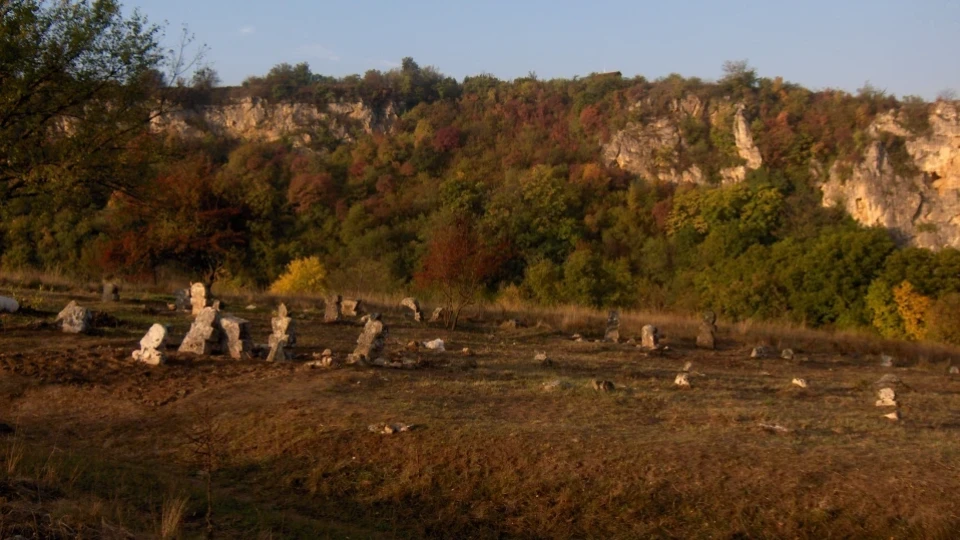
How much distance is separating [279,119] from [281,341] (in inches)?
2530

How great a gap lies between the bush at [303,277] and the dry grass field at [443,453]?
31.0 metres

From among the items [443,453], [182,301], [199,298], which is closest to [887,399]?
[443,453]

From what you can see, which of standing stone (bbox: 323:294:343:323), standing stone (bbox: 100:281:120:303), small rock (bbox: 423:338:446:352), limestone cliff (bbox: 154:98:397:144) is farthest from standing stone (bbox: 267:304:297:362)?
limestone cliff (bbox: 154:98:397:144)

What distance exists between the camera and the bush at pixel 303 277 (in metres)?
43.0

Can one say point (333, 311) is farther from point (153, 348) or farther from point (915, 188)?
point (915, 188)

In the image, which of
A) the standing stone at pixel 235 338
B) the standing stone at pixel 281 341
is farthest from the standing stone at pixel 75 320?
the standing stone at pixel 281 341

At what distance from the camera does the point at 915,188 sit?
5644cm

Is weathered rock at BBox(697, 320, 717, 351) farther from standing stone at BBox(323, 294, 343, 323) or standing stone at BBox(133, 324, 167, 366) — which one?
standing stone at BBox(133, 324, 167, 366)

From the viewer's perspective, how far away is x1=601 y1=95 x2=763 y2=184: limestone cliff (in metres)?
62.2

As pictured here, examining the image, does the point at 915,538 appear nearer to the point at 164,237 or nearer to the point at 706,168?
the point at 164,237

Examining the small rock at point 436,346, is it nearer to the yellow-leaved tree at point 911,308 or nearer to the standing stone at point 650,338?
the standing stone at point 650,338

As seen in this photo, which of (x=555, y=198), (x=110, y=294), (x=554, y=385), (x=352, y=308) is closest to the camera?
(x=554, y=385)

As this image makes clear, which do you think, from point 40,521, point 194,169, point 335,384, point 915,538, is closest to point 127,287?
point 194,169

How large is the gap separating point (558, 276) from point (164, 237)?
961 inches
